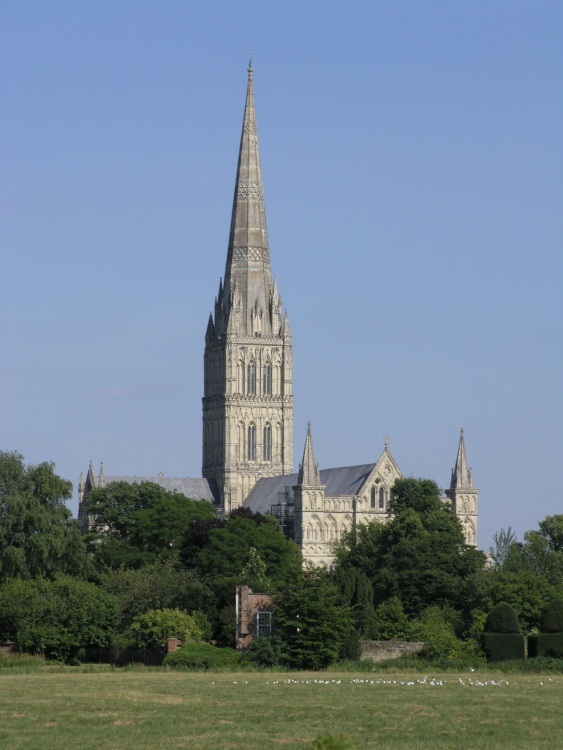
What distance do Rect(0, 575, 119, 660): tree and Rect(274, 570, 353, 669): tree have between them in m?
9.74

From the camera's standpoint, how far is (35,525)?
7800 centimetres

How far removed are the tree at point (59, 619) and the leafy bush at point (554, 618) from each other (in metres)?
17.2

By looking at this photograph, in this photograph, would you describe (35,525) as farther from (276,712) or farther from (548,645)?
(276,712)

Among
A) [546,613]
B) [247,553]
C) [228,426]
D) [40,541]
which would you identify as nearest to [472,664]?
[546,613]

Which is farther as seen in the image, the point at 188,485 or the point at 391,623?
the point at 188,485

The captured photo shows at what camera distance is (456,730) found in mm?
34562

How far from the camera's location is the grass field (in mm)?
32688

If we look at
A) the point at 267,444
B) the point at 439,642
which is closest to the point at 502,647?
the point at 439,642

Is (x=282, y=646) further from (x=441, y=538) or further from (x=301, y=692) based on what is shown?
(x=441, y=538)

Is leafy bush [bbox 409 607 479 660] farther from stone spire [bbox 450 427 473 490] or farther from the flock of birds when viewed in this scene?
stone spire [bbox 450 427 473 490]

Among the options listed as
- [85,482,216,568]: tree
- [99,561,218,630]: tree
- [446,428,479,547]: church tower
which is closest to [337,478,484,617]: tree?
[99,561,218,630]: tree

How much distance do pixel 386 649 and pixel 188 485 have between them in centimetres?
7910

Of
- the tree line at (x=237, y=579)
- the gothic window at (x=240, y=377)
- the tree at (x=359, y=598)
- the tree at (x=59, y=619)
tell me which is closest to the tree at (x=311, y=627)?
the tree line at (x=237, y=579)

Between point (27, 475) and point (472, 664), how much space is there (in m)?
31.5
